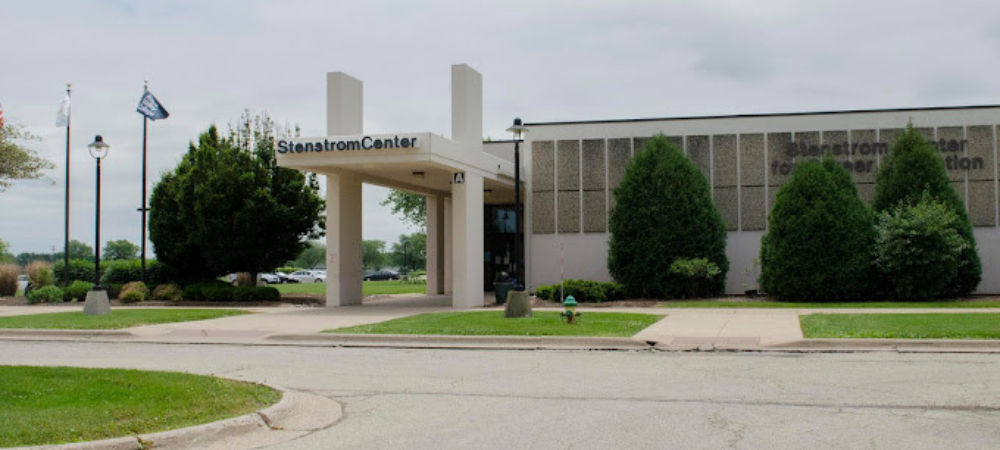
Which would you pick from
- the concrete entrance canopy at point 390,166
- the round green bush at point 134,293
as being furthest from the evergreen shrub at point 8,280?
the concrete entrance canopy at point 390,166

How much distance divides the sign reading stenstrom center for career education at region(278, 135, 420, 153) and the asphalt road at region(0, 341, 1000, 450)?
924 centimetres

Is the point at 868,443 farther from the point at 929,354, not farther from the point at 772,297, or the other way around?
the point at 772,297

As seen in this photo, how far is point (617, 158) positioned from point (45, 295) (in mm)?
19627

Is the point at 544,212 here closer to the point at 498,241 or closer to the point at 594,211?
the point at 594,211

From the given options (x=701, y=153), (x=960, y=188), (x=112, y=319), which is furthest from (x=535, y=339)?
(x=960, y=188)

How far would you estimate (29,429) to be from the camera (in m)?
7.53

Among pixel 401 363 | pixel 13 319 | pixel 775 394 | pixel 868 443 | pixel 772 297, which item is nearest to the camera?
pixel 868 443

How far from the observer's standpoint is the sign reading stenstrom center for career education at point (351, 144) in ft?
78.6

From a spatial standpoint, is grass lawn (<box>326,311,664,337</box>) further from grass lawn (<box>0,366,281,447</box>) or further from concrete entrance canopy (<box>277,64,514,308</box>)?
grass lawn (<box>0,366,281,447</box>)

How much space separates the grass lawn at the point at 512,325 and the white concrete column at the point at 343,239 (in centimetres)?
680

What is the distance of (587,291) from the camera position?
1067 inches

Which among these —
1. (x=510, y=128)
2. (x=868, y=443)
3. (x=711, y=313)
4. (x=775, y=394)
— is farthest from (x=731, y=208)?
(x=868, y=443)

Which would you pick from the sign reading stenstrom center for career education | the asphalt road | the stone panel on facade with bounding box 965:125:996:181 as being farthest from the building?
the asphalt road

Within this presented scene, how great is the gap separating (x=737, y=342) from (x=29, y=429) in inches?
450
